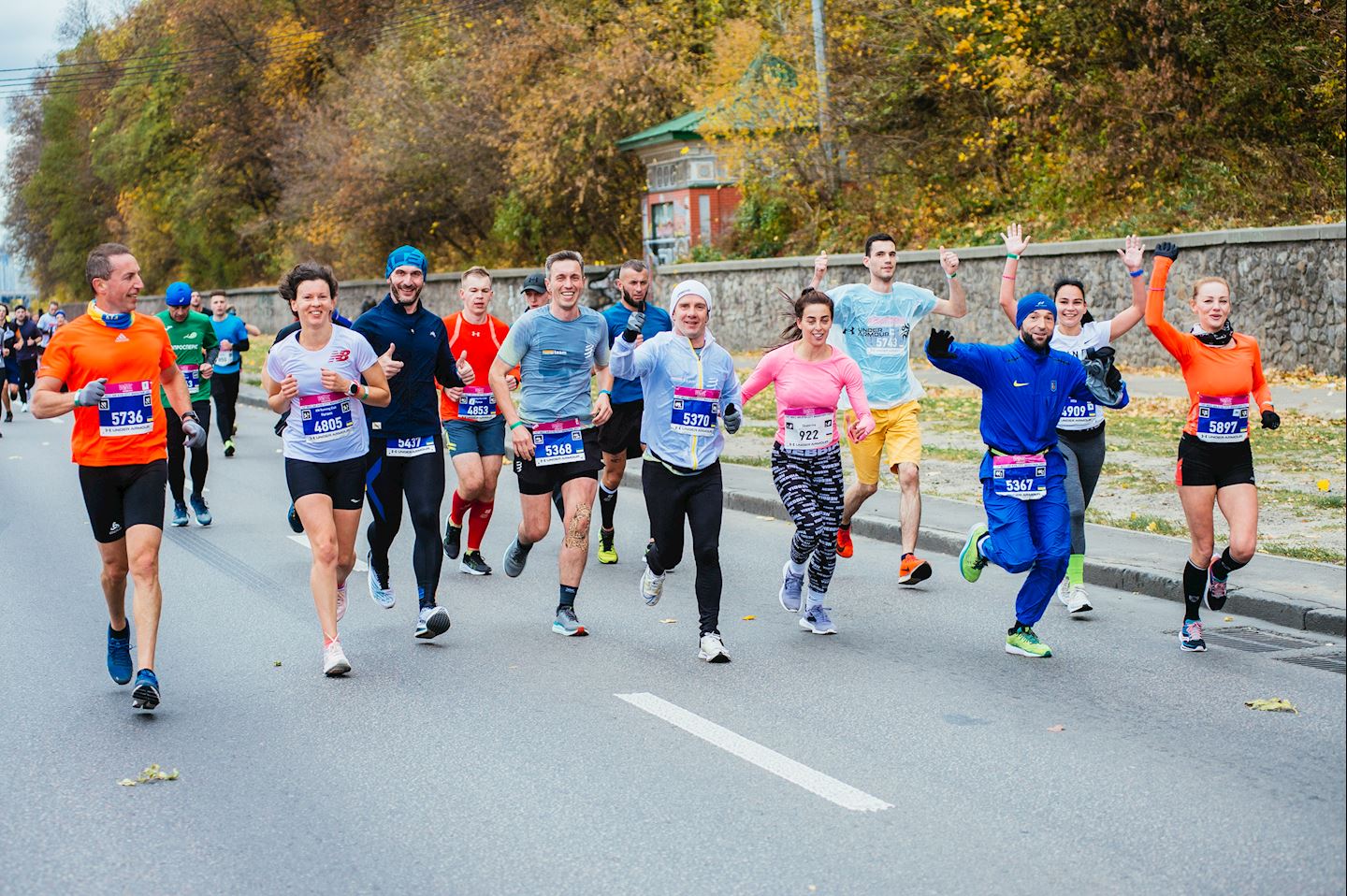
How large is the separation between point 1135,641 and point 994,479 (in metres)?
1.19

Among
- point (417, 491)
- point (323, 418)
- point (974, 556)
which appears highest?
point (323, 418)

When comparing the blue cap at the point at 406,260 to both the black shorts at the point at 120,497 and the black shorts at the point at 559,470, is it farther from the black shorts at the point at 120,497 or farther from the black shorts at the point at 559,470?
the black shorts at the point at 120,497

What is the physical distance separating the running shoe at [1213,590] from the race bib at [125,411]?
5013mm

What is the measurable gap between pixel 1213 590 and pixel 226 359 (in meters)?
11.8

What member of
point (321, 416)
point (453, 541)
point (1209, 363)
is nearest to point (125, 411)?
point (321, 416)

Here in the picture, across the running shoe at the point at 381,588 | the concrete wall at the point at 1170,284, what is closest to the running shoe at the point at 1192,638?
the running shoe at the point at 381,588

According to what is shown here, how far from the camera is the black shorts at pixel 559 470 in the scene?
27.7 feet

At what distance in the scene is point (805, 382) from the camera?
8.01m

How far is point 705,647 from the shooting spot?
25.4ft

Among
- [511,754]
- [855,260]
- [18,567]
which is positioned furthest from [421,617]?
[855,260]

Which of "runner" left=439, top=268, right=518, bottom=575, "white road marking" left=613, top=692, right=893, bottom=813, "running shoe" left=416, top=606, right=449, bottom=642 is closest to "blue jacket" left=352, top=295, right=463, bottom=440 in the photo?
"running shoe" left=416, top=606, right=449, bottom=642

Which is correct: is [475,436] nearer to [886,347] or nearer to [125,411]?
[886,347]

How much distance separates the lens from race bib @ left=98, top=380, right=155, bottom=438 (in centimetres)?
696

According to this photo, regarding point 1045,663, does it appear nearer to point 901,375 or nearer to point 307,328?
point 901,375
